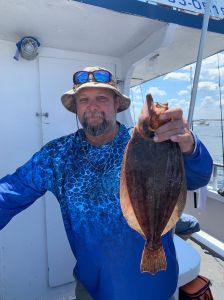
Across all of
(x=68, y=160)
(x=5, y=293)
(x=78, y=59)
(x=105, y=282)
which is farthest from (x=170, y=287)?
(x=78, y=59)

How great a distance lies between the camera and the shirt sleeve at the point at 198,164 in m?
1.55

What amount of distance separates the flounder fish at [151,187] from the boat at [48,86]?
1.53m

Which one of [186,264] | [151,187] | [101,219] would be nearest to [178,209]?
[151,187]

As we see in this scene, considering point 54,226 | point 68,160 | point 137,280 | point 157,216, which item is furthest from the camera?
point 54,226

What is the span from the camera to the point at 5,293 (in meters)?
2.98

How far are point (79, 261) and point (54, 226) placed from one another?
4.33ft

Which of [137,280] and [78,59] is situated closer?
[137,280]

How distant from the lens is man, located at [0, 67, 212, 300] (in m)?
1.77

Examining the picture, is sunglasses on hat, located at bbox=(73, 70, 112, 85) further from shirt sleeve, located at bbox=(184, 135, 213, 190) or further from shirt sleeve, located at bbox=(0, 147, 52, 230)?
shirt sleeve, located at bbox=(184, 135, 213, 190)

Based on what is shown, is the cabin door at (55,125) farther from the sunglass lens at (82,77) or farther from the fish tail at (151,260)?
the fish tail at (151,260)

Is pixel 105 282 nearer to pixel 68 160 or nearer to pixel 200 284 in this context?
pixel 68 160

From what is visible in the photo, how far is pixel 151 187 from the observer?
4.31ft

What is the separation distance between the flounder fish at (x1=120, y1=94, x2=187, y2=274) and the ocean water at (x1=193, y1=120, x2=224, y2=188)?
4.07m

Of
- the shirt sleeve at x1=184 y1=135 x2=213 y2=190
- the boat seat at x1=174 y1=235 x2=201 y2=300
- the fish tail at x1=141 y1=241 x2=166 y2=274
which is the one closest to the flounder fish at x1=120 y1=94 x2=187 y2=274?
the fish tail at x1=141 y1=241 x2=166 y2=274
